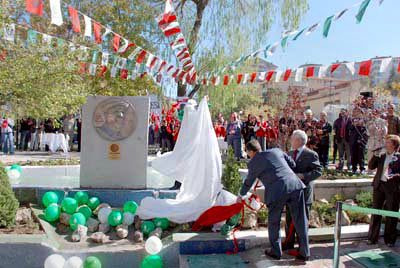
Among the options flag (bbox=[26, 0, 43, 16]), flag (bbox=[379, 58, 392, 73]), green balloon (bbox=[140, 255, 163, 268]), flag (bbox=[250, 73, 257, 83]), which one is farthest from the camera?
flag (bbox=[250, 73, 257, 83])

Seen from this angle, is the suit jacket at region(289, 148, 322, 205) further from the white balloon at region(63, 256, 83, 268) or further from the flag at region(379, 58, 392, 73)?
the white balloon at region(63, 256, 83, 268)

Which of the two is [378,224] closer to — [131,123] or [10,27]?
[131,123]

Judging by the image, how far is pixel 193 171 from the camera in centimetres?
632

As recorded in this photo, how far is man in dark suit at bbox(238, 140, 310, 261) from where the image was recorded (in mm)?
4516

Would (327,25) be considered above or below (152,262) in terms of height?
above

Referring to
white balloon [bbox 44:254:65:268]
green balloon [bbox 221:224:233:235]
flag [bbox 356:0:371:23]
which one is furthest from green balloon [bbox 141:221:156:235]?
flag [bbox 356:0:371:23]

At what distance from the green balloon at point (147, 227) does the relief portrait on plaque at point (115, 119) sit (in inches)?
86.6

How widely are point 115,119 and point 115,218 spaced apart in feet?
7.38

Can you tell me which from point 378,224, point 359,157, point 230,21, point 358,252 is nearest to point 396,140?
point 378,224

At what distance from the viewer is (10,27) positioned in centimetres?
772

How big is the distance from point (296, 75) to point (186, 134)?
2609 mm

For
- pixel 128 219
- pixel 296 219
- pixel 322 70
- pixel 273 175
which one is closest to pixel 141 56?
pixel 322 70

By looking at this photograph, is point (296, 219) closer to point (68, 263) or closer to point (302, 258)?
point (302, 258)

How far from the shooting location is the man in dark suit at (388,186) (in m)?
5.05
